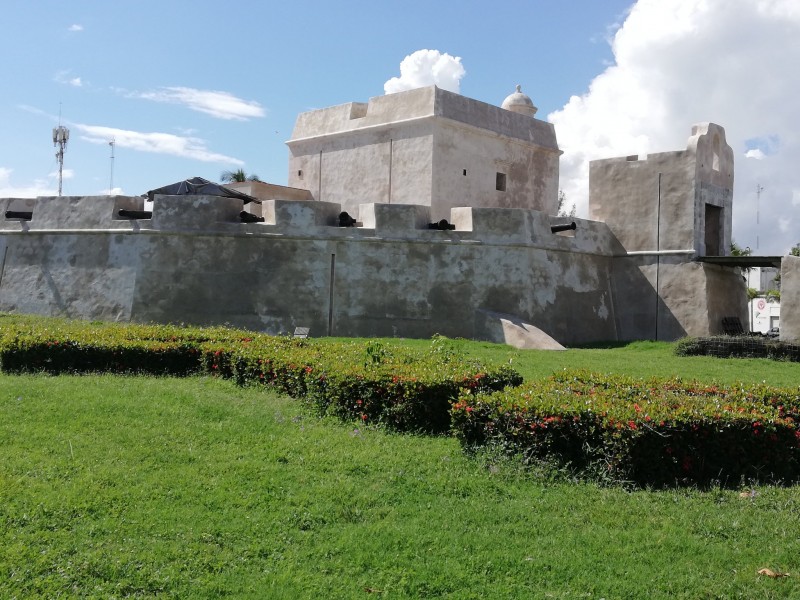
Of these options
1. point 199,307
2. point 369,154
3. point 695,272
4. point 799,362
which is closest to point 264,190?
point 369,154

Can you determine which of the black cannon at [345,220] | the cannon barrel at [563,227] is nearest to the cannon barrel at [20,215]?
the black cannon at [345,220]

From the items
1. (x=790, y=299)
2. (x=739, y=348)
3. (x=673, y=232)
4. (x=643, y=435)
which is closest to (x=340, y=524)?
(x=643, y=435)

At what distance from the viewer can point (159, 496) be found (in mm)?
4902

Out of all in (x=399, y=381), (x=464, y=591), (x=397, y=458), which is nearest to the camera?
(x=464, y=591)

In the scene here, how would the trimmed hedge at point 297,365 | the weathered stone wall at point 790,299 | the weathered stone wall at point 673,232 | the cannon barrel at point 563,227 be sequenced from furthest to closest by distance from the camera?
1. the weathered stone wall at point 673,232
2. the cannon barrel at point 563,227
3. the weathered stone wall at point 790,299
4. the trimmed hedge at point 297,365

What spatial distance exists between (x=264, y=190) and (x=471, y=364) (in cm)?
1395

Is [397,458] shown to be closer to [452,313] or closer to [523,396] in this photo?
[523,396]

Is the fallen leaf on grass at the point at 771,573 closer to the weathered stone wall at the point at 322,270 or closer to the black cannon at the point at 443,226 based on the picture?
the weathered stone wall at the point at 322,270

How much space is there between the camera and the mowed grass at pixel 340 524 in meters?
3.86

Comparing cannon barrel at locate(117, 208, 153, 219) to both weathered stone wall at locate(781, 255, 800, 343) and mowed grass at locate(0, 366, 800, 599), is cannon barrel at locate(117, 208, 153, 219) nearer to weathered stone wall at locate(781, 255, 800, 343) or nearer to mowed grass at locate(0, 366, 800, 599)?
mowed grass at locate(0, 366, 800, 599)

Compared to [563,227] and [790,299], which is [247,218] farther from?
[790,299]

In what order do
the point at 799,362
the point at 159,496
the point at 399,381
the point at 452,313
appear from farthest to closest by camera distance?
the point at 452,313, the point at 799,362, the point at 399,381, the point at 159,496

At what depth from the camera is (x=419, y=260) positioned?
607 inches

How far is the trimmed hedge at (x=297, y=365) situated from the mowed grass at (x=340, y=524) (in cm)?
60
